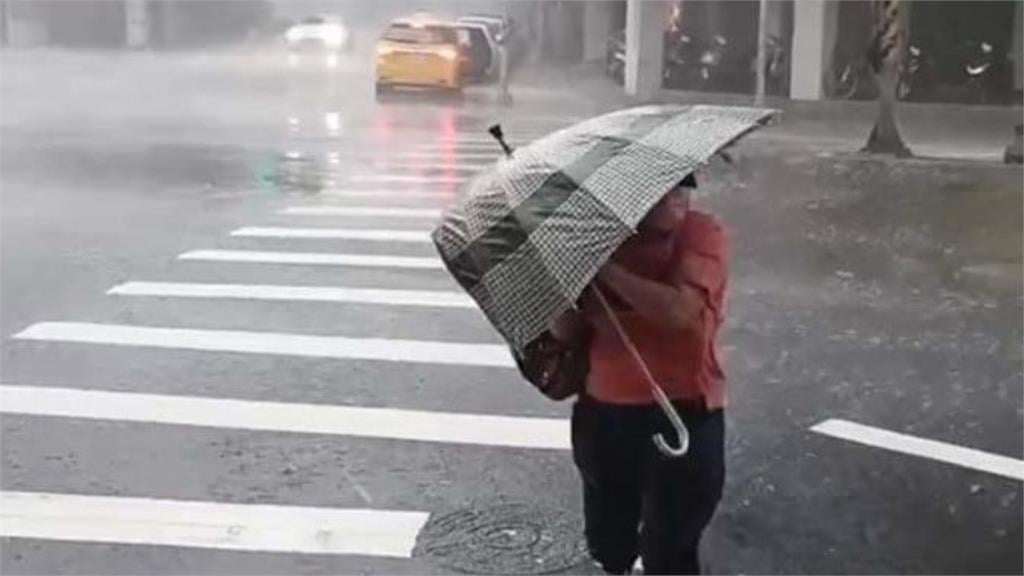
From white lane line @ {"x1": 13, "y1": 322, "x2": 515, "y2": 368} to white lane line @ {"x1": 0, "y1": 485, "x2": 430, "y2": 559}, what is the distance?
8.21 feet

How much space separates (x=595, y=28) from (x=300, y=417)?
34.9m

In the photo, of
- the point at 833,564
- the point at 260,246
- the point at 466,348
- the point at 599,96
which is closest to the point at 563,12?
the point at 599,96

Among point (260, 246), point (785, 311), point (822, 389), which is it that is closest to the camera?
point (822, 389)

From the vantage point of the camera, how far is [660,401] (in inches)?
153

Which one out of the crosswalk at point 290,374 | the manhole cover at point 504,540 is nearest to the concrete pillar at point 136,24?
the crosswalk at point 290,374

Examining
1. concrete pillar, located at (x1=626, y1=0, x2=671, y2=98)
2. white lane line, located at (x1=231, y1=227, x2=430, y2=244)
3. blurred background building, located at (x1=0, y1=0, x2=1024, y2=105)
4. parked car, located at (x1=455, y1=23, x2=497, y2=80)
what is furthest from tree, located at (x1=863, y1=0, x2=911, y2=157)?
parked car, located at (x1=455, y1=23, x2=497, y2=80)

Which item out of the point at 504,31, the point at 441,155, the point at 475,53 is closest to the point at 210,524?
the point at 441,155

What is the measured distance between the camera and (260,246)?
12.0m

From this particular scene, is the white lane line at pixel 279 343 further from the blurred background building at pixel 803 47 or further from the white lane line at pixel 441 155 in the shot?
the blurred background building at pixel 803 47

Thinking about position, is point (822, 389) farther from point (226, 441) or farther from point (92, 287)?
point (92, 287)

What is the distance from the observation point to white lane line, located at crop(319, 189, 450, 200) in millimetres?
15098

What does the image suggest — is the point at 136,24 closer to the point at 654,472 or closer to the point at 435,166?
the point at 435,166

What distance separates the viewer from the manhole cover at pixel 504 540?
532 cm

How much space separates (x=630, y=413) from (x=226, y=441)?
3.24m
